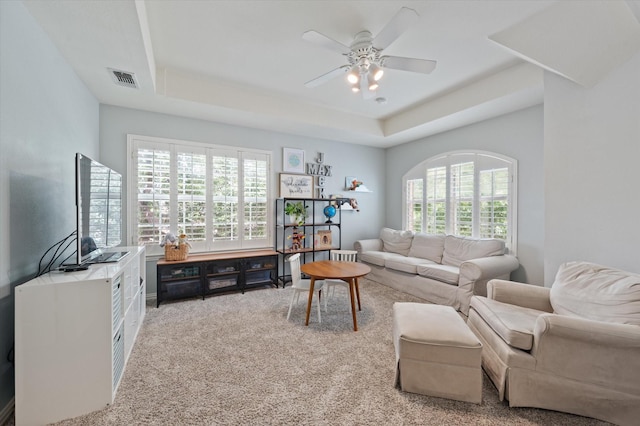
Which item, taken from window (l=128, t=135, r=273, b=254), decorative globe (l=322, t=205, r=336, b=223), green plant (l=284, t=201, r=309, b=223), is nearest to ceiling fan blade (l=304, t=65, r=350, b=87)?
window (l=128, t=135, r=273, b=254)

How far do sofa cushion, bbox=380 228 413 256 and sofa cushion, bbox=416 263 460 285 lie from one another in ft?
3.03

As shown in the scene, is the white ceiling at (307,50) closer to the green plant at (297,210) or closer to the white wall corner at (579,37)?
the white wall corner at (579,37)

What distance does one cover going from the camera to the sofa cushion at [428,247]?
4.25 metres

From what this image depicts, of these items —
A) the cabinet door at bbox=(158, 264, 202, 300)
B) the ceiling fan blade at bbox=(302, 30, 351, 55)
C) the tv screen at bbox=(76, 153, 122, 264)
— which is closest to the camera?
the tv screen at bbox=(76, 153, 122, 264)

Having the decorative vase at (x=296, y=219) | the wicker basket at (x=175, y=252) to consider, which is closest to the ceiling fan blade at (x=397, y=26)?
the decorative vase at (x=296, y=219)

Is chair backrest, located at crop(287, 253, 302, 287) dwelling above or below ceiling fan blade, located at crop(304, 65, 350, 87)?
below

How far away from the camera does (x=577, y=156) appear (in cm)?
246

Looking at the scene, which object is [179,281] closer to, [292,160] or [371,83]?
[292,160]

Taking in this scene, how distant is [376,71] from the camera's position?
2.43 metres

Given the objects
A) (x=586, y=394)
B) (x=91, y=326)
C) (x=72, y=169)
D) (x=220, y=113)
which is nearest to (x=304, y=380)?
(x=91, y=326)

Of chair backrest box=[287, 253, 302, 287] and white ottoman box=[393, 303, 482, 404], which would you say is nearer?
white ottoman box=[393, 303, 482, 404]

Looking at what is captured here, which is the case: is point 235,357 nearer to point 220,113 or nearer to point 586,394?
point 586,394

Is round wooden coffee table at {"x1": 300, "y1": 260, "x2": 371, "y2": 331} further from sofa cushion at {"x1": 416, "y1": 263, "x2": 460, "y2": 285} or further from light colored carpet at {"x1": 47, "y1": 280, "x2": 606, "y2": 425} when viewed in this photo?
sofa cushion at {"x1": 416, "y1": 263, "x2": 460, "y2": 285}

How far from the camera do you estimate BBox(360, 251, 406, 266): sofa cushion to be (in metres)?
4.48
